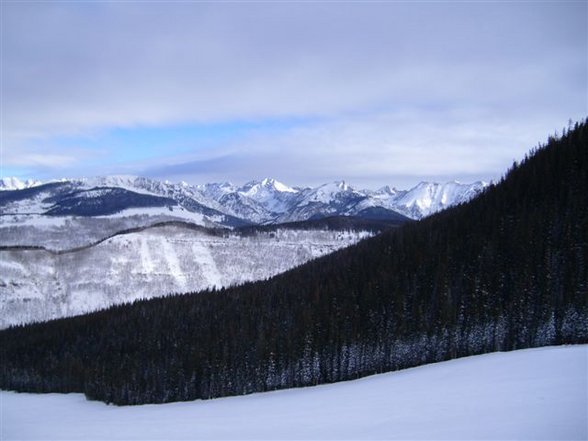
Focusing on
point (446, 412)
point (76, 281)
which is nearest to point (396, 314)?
point (446, 412)

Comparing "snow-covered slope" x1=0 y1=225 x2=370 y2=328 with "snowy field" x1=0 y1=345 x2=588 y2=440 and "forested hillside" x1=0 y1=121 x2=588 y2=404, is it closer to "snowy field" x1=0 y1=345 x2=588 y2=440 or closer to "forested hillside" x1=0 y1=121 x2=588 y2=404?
"forested hillside" x1=0 y1=121 x2=588 y2=404

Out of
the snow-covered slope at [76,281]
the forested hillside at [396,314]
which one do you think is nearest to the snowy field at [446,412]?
the forested hillside at [396,314]

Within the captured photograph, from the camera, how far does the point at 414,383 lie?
1031 inches

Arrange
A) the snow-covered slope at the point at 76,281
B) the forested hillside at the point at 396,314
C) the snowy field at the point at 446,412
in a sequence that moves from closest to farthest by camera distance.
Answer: the snowy field at the point at 446,412 → the forested hillside at the point at 396,314 → the snow-covered slope at the point at 76,281

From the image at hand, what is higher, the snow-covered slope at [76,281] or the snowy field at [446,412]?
the snowy field at [446,412]

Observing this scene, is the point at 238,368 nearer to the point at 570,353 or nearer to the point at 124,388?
the point at 124,388

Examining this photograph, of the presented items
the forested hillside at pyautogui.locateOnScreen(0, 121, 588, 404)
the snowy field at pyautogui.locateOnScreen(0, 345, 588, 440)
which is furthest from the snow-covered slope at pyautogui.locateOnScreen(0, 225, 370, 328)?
the snowy field at pyautogui.locateOnScreen(0, 345, 588, 440)

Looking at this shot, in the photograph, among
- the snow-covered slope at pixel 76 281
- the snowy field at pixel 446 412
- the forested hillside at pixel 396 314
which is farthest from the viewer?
the snow-covered slope at pixel 76 281

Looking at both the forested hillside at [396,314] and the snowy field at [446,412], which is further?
the forested hillside at [396,314]

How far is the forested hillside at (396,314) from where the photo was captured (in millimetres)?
47812

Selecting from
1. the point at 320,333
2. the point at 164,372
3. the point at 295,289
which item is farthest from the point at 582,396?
the point at 295,289

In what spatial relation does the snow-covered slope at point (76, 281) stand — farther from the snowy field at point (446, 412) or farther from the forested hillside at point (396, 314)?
the snowy field at point (446, 412)

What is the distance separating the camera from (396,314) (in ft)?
186

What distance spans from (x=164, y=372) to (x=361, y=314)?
30.4 m
